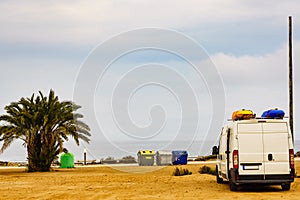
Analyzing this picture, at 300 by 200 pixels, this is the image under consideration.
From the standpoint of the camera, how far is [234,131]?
68.3 ft

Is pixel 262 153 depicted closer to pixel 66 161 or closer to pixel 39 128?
pixel 39 128

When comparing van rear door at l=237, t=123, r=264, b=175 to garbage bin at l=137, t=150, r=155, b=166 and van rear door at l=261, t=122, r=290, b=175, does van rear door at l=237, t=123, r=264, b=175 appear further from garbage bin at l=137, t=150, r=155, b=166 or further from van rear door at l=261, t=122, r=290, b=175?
garbage bin at l=137, t=150, r=155, b=166

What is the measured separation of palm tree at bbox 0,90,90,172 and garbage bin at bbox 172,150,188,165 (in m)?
10.7

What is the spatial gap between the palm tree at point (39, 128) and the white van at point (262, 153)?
71.2ft

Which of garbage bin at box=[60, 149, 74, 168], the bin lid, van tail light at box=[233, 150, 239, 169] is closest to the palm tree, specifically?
garbage bin at box=[60, 149, 74, 168]

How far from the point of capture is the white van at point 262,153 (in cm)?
2048

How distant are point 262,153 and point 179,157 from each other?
29.4 m

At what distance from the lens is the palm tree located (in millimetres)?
40000

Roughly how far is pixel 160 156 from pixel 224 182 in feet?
84.2

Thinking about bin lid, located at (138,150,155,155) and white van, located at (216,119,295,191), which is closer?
white van, located at (216,119,295,191)

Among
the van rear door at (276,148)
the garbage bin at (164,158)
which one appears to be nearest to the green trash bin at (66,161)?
the garbage bin at (164,158)

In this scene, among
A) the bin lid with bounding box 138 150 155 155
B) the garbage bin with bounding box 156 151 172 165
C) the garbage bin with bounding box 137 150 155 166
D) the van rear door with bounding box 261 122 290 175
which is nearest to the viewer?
the van rear door with bounding box 261 122 290 175

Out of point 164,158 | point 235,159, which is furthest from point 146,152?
point 235,159

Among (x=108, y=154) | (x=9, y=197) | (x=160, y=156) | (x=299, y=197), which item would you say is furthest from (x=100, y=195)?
(x=108, y=154)
